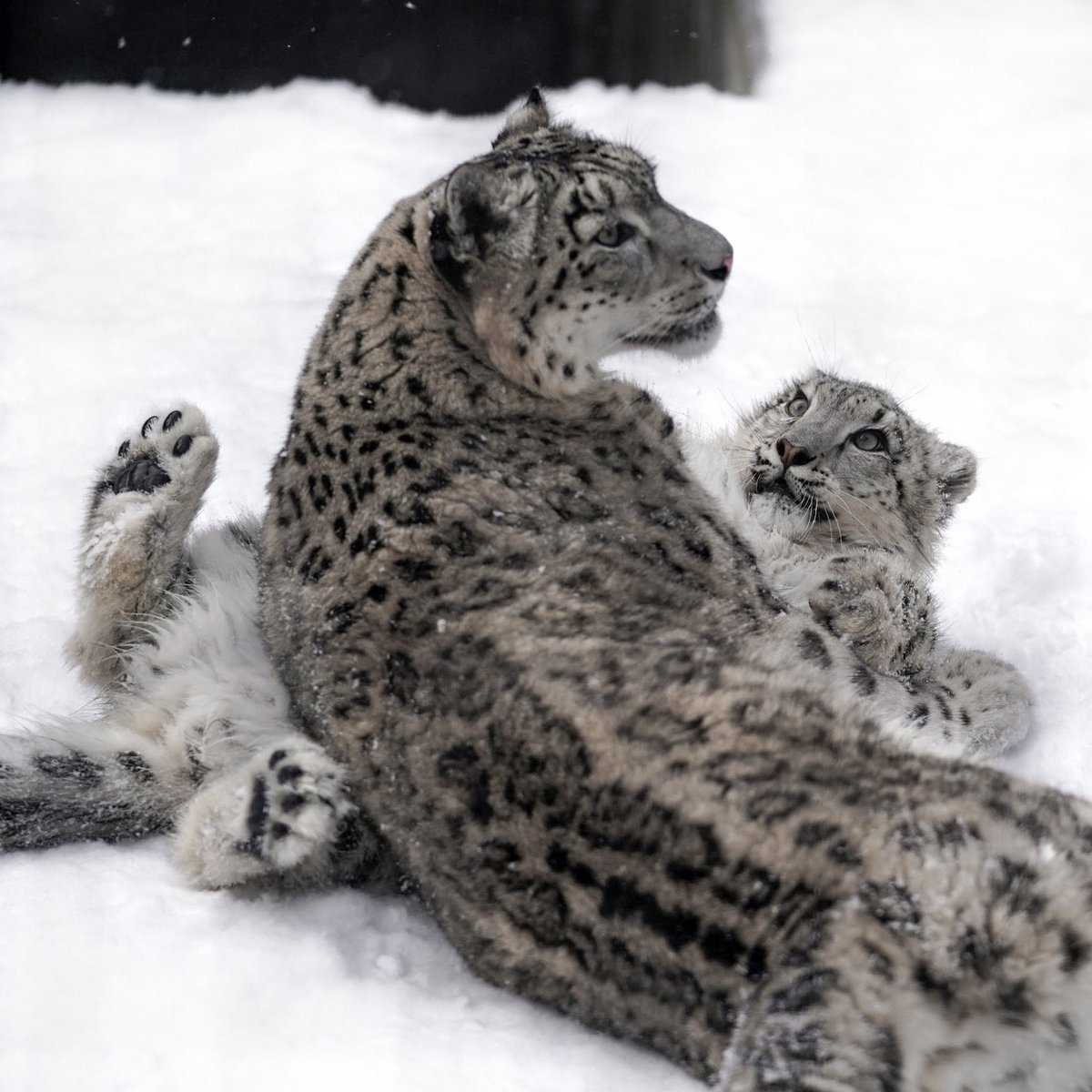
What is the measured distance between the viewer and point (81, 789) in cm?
443

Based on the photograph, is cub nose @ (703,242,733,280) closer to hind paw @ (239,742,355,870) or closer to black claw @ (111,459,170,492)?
black claw @ (111,459,170,492)

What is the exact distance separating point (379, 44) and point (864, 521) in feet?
17.4

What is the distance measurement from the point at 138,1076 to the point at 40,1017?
0.32 meters

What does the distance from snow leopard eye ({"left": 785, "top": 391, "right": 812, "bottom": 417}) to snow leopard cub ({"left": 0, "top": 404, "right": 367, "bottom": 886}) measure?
2347mm

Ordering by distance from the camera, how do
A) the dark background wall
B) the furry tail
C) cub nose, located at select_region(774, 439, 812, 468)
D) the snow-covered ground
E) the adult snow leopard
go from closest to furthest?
the adult snow leopard → the snow-covered ground → the furry tail → cub nose, located at select_region(774, 439, 812, 468) → the dark background wall

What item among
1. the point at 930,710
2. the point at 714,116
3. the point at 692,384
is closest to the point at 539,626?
the point at 930,710

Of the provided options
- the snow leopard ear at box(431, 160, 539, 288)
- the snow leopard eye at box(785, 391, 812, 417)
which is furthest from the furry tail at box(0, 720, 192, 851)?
the snow leopard eye at box(785, 391, 812, 417)

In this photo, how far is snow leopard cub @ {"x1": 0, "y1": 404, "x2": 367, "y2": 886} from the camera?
3967 millimetres

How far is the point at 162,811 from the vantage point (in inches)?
175

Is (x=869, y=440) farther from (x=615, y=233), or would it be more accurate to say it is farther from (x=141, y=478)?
(x=141, y=478)

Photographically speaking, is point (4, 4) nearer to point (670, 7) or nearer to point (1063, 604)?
point (670, 7)

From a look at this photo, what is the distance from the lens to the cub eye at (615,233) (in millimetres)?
4805

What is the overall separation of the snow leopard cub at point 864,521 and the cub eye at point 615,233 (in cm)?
98

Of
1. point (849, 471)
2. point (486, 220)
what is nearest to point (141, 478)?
point (486, 220)
